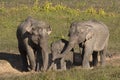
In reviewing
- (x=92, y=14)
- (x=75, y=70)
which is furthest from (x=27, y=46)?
(x=92, y=14)

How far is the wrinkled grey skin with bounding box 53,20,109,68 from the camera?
14.9m

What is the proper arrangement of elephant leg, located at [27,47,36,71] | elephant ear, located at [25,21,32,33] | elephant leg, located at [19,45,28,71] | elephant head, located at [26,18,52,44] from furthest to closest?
elephant leg, located at [19,45,28,71] < elephant leg, located at [27,47,36,71] < elephant ear, located at [25,21,32,33] < elephant head, located at [26,18,52,44]

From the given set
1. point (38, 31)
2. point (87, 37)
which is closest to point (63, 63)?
point (87, 37)

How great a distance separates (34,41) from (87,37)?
65.5 inches

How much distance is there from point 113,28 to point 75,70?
1195 cm

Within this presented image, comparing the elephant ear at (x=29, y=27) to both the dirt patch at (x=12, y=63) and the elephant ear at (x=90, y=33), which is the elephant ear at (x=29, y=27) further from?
the elephant ear at (x=90, y=33)

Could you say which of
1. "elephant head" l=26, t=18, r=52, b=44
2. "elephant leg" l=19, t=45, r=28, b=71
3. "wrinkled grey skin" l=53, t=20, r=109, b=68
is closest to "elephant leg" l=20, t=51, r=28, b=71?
"elephant leg" l=19, t=45, r=28, b=71

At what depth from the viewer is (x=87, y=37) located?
50.1ft

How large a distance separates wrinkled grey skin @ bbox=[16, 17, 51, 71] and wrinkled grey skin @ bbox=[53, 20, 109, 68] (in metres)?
0.64

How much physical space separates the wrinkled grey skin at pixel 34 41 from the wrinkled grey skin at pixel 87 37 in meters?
0.64

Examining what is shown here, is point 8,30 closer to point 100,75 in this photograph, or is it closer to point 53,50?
point 53,50

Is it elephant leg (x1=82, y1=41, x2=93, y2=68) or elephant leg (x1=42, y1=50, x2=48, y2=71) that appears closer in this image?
elephant leg (x1=42, y1=50, x2=48, y2=71)

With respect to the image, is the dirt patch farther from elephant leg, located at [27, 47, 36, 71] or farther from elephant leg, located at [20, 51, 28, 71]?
elephant leg, located at [27, 47, 36, 71]

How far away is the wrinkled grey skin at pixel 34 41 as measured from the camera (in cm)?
1462
